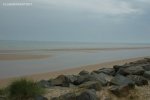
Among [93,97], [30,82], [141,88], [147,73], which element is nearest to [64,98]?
[93,97]

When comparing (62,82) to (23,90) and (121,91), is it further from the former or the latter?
(121,91)

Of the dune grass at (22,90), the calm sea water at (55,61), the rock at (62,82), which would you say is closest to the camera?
the dune grass at (22,90)

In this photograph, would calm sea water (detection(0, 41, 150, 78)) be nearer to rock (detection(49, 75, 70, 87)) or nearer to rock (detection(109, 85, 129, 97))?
rock (detection(49, 75, 70, 87))

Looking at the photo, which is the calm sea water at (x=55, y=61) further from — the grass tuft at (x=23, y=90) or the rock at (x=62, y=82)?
the grass tuft at (x=23, y=90)

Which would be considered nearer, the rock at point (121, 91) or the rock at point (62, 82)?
the rock at point (121, 91)

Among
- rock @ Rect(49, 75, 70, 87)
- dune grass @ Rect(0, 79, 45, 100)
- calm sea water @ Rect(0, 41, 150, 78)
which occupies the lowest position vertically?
calm sea water @ Rect(0, 41, 150, 78)

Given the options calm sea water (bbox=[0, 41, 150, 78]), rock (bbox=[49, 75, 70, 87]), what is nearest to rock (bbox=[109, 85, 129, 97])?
rock (bbox=[49, 75, 70, 87])

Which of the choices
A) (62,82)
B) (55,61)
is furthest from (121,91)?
(55,61)

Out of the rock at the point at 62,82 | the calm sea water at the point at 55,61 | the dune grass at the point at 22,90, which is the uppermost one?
the dune grass at the point at 22,90

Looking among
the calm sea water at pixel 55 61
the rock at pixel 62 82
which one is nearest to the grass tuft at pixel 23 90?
the rock at pixel 62 82

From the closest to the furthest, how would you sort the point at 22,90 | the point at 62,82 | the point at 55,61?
the point at 22,90 → the point at 62,82 → the point at 55,61

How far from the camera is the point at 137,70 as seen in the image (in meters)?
10.1

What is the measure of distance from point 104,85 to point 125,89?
1.41m

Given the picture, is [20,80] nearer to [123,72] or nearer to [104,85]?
[104,85]
